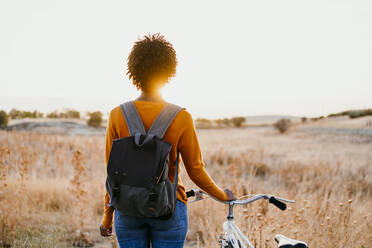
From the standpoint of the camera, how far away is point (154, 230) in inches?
61.0

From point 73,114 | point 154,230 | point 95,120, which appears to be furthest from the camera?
point 73,114

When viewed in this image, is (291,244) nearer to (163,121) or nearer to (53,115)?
(163,121)

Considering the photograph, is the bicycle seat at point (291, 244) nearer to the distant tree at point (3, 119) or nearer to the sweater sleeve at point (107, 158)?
the sweater sleeve at point (107, 158)

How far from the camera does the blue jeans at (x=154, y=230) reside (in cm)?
152

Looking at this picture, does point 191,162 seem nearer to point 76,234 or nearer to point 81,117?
point 76,234

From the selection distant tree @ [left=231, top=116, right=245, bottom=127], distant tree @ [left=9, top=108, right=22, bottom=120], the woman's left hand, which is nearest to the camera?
the woman's left hand

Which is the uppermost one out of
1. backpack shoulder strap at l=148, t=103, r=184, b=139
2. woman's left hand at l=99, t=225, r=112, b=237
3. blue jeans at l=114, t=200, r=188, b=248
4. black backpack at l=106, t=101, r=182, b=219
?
backpack shoulder strap at l=148, t=103, r=184, b=139

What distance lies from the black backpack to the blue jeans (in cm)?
11

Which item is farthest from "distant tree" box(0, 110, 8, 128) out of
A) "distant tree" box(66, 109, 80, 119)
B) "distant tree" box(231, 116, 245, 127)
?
"distant tree" box(231, 116, 245, 127)

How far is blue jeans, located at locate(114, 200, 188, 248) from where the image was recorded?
152cm

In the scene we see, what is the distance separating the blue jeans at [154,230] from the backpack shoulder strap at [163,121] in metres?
0.46

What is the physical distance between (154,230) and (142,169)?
0.42 meters

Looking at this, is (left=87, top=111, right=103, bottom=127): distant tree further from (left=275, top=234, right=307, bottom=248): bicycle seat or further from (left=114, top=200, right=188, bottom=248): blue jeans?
(left=275, top=234, right=307, bottom=248): bicycle seat

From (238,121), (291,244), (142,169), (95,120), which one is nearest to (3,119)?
(95,120)
